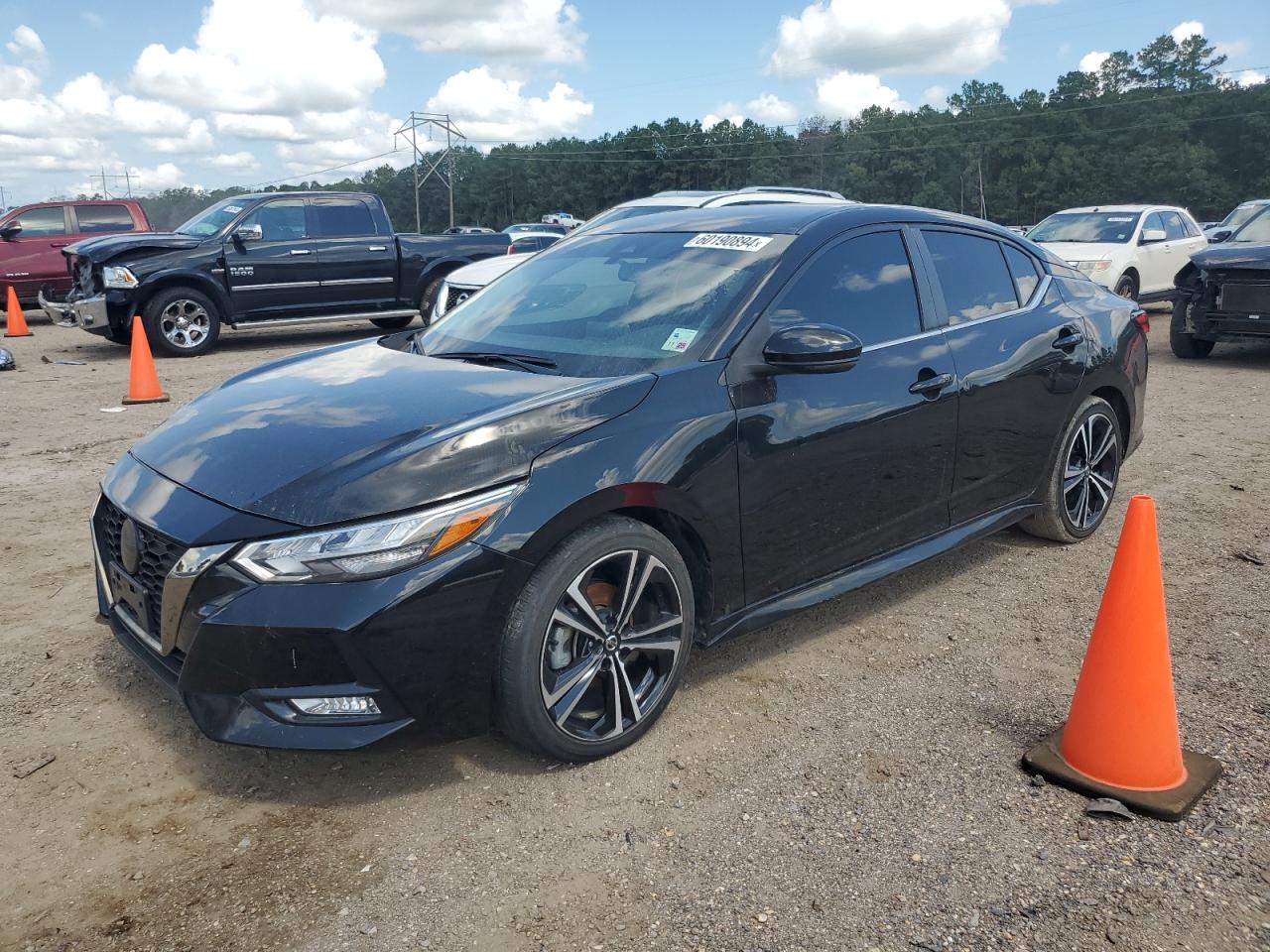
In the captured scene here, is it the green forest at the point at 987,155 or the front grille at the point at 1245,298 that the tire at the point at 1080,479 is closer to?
the front grille at the point at 1245,298

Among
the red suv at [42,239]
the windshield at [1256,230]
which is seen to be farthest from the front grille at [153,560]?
the red suv at [42,239]

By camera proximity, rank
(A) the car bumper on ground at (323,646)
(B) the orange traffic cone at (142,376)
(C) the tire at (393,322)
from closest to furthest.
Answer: (A) the car bumper on ground at (323,646) < (B) the orange traffic cone at (142,376) < (C) the tire at (393,322)

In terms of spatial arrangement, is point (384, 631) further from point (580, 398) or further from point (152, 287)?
point (152, 287)

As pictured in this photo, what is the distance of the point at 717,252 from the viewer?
12.7 feet

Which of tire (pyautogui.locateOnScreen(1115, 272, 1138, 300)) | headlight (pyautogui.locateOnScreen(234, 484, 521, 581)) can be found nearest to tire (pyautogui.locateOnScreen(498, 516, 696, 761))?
headlight (pyautogui.locateOnScreen(234, 484, 521, 581))

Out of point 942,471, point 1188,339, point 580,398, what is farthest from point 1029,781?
point 1188,339

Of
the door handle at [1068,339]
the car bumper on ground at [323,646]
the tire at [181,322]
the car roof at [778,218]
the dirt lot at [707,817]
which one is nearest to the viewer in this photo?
the dirt lot at [707,817]

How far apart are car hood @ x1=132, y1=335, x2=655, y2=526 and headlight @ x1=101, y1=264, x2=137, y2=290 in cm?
944

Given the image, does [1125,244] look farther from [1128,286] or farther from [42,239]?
[42,239]

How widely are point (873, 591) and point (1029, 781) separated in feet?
5.35

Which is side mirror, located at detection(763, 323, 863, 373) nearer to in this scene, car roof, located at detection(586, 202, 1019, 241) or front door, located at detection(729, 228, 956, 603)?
front door, located at detection(729, 228, 956, 603)

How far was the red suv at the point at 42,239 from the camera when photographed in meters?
16.5

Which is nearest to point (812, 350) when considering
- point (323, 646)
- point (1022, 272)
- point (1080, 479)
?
point (323, 646)

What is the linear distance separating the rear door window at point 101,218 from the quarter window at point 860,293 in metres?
16.5
